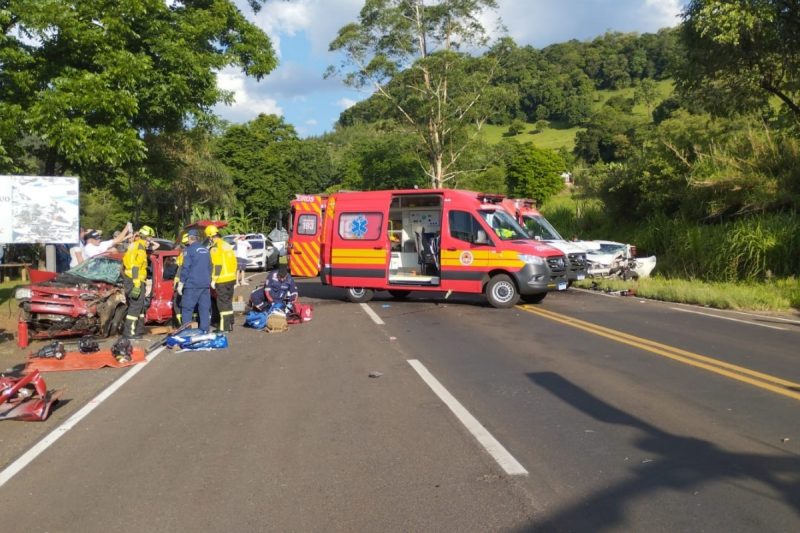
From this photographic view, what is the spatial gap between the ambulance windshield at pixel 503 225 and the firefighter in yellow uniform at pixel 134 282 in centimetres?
750

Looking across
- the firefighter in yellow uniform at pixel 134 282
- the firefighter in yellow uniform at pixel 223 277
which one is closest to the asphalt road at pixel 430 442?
the firefighter in yellow uniform at pixel 134 282

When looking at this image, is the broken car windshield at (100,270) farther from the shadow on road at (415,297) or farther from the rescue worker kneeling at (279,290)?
the shadow on road at (415,297)

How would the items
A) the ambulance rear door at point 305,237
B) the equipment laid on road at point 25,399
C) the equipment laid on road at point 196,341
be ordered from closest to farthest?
the equipment laid on road at point 25,399 → the equipment laid on road at point 196,341 → the ambulance rear door at point 305,237

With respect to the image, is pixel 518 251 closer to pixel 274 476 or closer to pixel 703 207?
pixel 274 476

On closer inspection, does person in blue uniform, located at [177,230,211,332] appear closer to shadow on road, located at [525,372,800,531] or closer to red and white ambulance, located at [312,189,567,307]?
red and white ambulance, located at [312,189,567,307]

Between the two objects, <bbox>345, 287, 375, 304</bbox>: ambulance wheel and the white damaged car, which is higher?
the white damaged car

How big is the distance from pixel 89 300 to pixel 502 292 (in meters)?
8.40

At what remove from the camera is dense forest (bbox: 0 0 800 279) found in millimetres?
14812

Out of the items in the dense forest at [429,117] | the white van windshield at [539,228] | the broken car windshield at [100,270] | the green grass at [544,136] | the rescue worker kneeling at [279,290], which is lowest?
the rescue worker kneeling at [279,290]

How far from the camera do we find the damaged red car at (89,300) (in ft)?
36.9

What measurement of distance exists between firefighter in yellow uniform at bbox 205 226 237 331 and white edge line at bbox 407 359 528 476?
5166mm

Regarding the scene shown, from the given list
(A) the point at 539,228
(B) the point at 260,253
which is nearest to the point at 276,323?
(A) the point at 539,228

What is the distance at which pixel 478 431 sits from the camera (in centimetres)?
610

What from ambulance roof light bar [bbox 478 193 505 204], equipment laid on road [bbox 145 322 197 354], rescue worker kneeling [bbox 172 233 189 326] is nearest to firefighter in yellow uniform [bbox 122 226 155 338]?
equipment laid on road [bbox 145 322 197 354]
